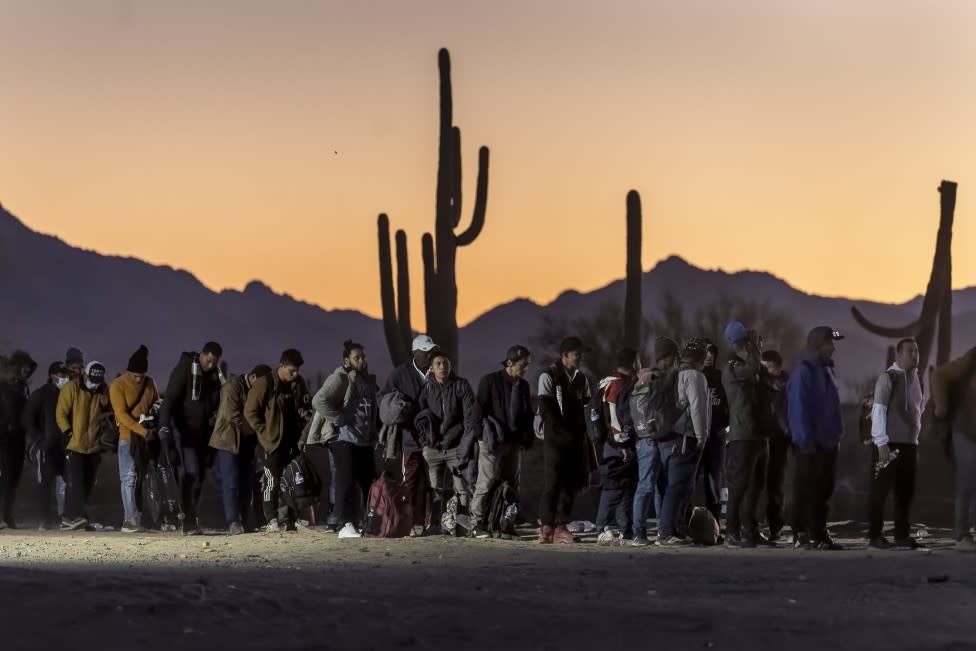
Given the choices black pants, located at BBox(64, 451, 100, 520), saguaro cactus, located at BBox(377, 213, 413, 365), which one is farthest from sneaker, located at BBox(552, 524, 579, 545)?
saguaro cactus, located at BBox(377, 213, 413, 365)

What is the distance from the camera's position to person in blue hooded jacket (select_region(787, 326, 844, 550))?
17141mm

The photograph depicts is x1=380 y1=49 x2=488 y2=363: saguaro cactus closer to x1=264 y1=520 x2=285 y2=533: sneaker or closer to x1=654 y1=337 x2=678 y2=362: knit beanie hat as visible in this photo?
x1=264 y1=520 x2=285 y2=533: sneaker

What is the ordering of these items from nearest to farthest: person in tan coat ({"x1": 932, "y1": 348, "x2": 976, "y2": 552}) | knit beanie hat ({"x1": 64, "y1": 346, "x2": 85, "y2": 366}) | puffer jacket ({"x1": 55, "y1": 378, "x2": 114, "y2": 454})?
person in tan coat ({"x1": 932, "y1": 348, "x2": 976, "y2": 552}), puffer jacket ({"x1": 55, "y1": 378, "x2": 114, "y2": 454}), knit beanie hat ({"x1": 64, "y1": 346, "x2": 85, "y2": 366})

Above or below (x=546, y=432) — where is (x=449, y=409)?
above

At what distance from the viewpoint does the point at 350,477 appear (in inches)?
751

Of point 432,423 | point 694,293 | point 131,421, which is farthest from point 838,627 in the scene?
point 694,293

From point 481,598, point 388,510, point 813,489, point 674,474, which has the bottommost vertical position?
point 481,598

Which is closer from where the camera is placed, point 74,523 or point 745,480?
point 745,480

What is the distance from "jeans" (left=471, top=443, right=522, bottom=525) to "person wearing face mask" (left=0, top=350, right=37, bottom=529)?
5.80 m

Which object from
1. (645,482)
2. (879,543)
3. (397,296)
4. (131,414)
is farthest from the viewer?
(397,296)

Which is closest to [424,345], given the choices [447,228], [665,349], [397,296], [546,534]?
[546,534]

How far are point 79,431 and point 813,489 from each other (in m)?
8.10

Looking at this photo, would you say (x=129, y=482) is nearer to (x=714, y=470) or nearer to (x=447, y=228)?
(x=714, y=470)

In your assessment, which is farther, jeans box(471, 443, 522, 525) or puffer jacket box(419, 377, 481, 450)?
puffer jacket box(419, 377, 481, 450)
